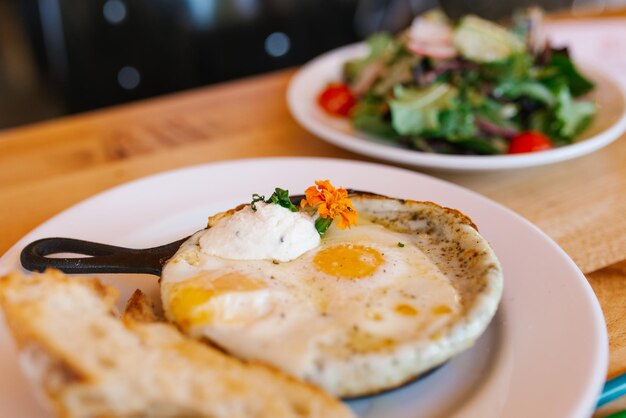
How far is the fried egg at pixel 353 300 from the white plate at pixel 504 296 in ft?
0.45

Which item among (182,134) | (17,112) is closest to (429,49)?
(182,134)

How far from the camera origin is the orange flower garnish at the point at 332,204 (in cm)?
159

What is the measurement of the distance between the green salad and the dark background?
2574 mm

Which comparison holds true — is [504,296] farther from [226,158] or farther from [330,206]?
[226,158]

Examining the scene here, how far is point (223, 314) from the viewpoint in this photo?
1.32 meters

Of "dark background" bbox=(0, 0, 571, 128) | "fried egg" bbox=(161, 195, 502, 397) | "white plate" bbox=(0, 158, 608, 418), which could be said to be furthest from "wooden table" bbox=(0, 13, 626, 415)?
"dark background" bbox=(0, 0, 571, 128)

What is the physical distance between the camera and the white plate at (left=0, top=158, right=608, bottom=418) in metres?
1.27

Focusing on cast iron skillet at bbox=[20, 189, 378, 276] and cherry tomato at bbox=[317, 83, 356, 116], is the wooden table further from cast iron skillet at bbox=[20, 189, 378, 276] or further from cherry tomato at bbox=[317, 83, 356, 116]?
cast iron skillet at bbox=[20, 189, 378, 276]

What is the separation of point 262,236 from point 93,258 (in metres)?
0.45

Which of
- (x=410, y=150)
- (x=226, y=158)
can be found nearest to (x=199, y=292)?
(x=226, y=158)

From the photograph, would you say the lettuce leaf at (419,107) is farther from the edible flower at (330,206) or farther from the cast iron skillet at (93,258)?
the cast iron skillet at (93,258)

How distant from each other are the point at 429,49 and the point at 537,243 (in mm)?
1686

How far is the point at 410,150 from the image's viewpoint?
2668mm

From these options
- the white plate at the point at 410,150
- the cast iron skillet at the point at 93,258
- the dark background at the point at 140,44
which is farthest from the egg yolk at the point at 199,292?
the dark background at the point at 140,44
